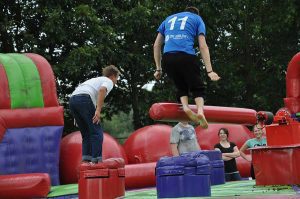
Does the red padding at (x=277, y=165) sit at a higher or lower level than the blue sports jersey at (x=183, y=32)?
lower

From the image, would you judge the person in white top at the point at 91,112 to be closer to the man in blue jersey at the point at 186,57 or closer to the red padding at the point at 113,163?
the red padding at the point at 113,163

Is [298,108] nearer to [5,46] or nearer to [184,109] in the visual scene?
[184,109]

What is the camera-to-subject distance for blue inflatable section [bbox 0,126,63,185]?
10.5 meters

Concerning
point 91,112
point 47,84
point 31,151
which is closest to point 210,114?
point 91,112

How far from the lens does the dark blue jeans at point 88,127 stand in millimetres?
7164

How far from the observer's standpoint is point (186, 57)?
6422mm

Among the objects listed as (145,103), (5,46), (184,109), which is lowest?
(184,109)

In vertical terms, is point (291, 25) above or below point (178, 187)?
above

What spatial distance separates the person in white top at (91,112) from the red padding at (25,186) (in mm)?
2842

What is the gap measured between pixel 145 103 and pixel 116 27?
2335mm

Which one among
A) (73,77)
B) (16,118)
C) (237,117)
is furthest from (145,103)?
(237,117)

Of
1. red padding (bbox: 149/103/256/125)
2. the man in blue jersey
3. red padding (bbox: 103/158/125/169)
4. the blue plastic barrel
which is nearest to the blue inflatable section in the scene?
red padding (bbox: 103/158/125/169)

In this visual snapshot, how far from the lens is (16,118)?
420 inches

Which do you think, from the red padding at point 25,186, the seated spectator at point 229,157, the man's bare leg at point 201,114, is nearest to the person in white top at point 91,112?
the man's bare leg at point 201,114
